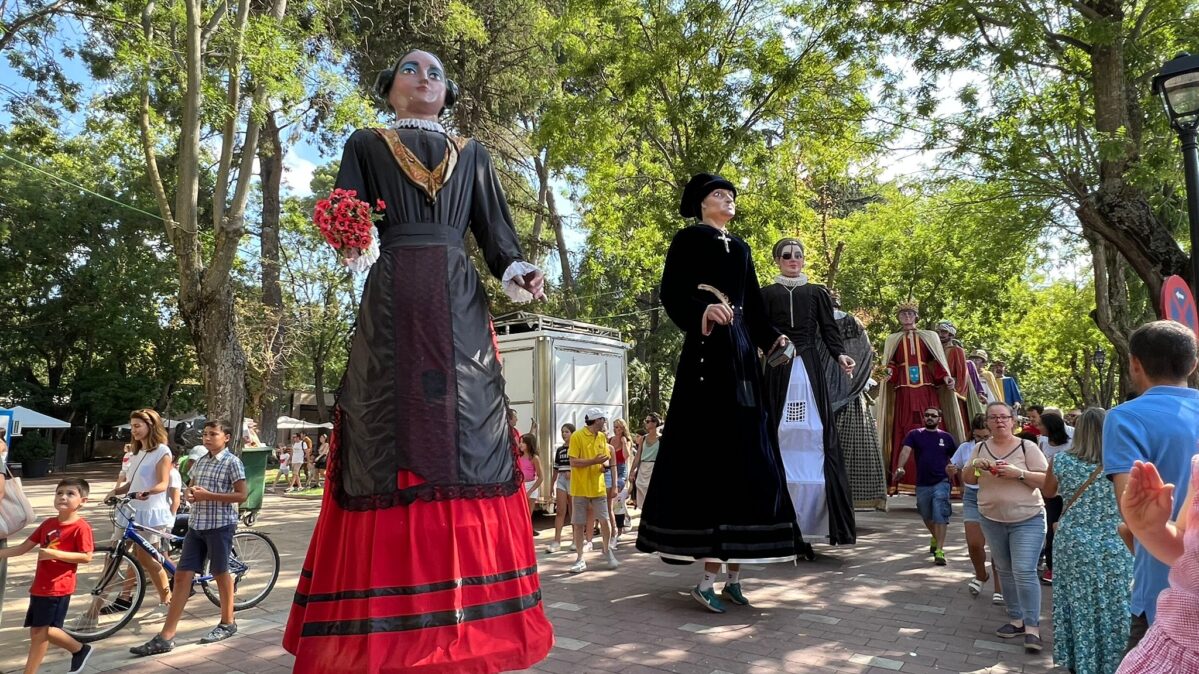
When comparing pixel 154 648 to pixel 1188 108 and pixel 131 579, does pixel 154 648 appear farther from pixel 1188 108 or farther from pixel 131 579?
pixel 1188 108

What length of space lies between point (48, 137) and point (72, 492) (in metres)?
9.78

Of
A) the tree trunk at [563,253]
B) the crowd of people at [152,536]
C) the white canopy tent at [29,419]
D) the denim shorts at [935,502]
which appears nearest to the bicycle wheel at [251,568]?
the crowd of people at [152,536]

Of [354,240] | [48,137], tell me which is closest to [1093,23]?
[354,240]

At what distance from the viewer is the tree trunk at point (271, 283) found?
21188 mm

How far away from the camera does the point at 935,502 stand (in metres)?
7.18

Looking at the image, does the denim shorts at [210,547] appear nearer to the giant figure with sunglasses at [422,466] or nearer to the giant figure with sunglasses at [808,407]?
the giant figure with sunglasses at [422,466]

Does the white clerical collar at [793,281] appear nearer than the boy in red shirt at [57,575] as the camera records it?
No

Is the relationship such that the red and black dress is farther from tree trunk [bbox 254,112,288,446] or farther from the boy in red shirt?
tree trunk [bbox 254,112,288,446]

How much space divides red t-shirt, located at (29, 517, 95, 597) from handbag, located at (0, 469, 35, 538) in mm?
376

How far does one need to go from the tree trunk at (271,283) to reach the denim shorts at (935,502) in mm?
18212

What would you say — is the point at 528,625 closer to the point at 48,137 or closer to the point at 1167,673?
the point at 1167,673

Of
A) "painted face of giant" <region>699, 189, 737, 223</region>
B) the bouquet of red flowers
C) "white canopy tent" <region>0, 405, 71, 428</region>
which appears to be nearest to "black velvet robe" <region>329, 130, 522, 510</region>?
the bouquet of red flowers

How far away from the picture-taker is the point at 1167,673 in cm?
179

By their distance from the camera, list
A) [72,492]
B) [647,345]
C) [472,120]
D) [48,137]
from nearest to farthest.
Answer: [72,492], [48,137], [472,120], [647,345]
